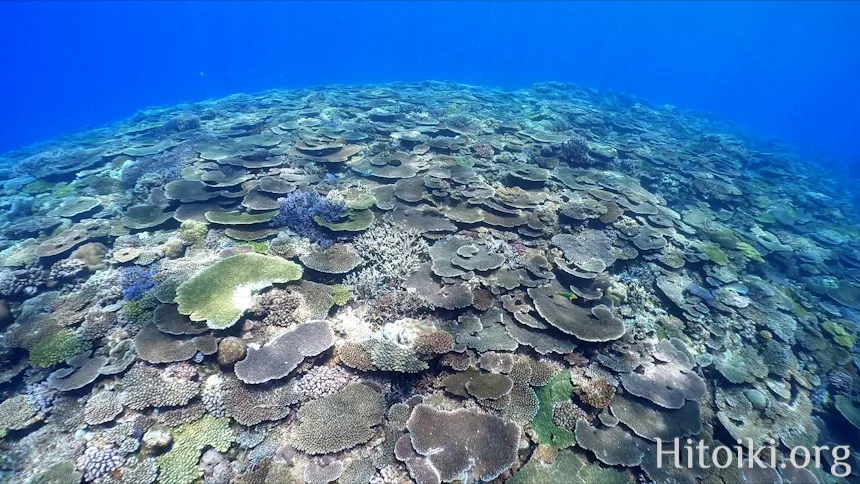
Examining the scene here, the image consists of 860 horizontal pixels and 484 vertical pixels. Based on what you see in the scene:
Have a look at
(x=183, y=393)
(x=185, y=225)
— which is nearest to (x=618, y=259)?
(x=183, y=393)

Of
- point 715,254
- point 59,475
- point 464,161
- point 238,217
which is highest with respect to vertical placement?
point 464,161

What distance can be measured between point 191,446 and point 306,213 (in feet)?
16.3

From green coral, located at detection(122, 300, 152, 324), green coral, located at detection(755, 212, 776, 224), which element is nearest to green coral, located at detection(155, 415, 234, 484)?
green coral, located at detection(122, 300, 152, 324)

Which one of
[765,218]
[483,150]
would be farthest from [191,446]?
[765,218]

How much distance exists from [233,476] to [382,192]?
6.86 meters

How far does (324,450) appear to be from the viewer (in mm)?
4500

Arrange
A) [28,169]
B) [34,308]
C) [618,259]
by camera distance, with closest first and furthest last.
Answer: [34,308]
[618,259]
[28,169]

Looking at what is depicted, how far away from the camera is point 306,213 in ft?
26.7

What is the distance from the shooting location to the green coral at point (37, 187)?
11508mm

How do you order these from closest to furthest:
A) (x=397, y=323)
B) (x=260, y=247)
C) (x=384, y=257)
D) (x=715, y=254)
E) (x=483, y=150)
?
(x=397, y=323) → (x=384, y=257) → (x=260, y=247) → (x=715, y=254) → (x=483, y=150)

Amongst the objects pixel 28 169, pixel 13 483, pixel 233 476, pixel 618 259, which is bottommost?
pixel 28 169

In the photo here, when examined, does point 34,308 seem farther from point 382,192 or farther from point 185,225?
point 382,192

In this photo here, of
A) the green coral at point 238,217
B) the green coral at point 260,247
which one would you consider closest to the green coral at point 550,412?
the green coral at point 260,247

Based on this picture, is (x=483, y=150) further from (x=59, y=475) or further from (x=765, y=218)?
(x=59, y=475)
